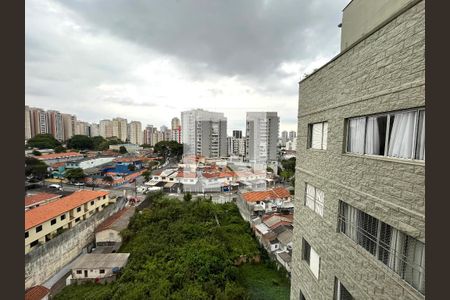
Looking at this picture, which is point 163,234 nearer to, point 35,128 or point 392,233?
point 392,233

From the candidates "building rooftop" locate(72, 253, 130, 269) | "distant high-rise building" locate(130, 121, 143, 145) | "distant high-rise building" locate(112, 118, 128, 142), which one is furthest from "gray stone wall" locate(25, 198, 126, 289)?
"distant high-rise building" locate(112, 118, 128, 142)

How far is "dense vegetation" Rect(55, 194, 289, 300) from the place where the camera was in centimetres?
760

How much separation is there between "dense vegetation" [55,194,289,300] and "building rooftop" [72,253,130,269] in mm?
516

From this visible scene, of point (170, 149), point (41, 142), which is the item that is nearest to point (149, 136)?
point (170, 149)

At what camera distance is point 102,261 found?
967 centimetres

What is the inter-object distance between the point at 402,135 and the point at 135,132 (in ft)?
235

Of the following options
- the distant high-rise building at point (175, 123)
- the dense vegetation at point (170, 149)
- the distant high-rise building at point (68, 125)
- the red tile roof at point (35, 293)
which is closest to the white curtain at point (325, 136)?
the red tile roof at point (35, 293)

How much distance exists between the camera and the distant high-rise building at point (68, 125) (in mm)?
51731

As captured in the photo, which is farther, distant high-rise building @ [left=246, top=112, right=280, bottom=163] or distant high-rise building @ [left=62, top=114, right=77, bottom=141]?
distant high-rise building @ [left=62, top=114, right=77, bottom=141]

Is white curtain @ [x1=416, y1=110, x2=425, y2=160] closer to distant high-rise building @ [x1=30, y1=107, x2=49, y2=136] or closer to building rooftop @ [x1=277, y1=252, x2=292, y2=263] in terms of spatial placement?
building rooftop @ [x1=277, y1=252, x2=292, y2=263]

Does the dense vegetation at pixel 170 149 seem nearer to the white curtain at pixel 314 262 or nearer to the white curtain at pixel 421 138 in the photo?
the white curtain at pixel 314 262

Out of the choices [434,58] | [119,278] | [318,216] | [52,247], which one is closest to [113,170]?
[52,247]

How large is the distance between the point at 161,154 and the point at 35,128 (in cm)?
2838

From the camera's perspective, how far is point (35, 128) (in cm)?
4306
